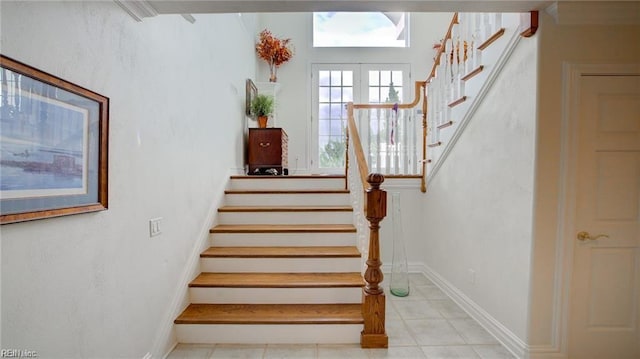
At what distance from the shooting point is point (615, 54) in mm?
1934

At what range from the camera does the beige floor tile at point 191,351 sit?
6.97 ft

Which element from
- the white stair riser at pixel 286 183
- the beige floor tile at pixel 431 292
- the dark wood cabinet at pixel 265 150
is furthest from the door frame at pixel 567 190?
the dark wood cabinet at pixel 265 150

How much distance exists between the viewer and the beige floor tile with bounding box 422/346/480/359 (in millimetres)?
2119

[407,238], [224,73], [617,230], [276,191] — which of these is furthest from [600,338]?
[224,73]

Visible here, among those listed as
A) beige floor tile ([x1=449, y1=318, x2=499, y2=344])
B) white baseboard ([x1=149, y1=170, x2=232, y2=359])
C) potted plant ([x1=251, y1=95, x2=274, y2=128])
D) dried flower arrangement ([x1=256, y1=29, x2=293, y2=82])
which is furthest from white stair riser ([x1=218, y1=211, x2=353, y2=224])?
dried flower arrangement ([x1=256, y1=29, x2=293, y2=82])

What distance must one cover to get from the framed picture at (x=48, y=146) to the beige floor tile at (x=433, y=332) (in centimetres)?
227

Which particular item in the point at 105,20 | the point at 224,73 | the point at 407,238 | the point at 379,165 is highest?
A: the point at 224,73

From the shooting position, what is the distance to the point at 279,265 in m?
2.73

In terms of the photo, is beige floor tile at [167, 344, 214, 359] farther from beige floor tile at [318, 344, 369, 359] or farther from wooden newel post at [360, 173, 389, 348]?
wooden newel post at [360, 173, 389, 348]

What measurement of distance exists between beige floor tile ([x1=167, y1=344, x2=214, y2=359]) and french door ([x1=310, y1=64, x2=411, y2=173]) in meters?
3.57

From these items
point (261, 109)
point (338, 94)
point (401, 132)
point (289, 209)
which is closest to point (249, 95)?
point (261, 109)

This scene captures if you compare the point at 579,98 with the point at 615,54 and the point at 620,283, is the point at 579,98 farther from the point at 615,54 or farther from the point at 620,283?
the point at 620,283

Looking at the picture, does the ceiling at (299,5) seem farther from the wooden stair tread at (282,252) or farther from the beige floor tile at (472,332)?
the beige floor tile at (472,332)

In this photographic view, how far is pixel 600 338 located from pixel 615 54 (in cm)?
178
